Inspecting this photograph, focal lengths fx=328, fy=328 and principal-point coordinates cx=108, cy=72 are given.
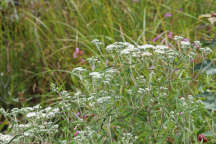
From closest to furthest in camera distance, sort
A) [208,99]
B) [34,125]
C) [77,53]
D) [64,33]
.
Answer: [34,125] < [208,99] < [77,53] < [64,33]

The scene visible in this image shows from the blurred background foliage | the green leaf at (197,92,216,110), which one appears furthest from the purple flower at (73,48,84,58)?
the green leaf at (197,92,216,110)

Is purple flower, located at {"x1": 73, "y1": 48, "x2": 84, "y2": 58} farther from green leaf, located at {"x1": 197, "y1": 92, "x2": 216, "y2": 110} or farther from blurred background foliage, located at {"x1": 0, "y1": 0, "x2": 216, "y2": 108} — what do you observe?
green leaf, located at {"x1": 197, "y1": 92, "x2": 216, "y2": 110}

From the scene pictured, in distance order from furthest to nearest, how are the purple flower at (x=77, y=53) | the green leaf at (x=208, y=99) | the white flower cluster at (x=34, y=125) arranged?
the purple flower at (x=77, y=53) → the green leaf at (x=208, y=99) → the white flower cluster at (x=34, y=125)

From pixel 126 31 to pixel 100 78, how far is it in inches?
76.8

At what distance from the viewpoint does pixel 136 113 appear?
5.29 feet

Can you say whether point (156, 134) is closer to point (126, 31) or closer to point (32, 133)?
point (32, 133)

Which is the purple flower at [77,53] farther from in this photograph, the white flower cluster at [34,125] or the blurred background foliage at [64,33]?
the white flower cluster at [34,125]

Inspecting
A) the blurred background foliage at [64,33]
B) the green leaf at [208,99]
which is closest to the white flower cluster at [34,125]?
the green leaf at [208,99]

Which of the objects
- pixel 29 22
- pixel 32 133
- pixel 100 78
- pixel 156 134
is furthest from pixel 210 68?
pixel 29 22

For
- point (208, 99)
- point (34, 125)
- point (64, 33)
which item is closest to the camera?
point (34, 125)

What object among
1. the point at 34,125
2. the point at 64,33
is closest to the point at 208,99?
the point at 34,125

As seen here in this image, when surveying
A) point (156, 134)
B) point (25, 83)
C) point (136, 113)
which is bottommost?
point (25, 83)

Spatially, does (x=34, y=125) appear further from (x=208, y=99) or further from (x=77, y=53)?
(x=77, y=53)

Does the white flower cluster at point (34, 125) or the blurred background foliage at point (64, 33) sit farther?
the blurred background foliage at point (64, 33)
